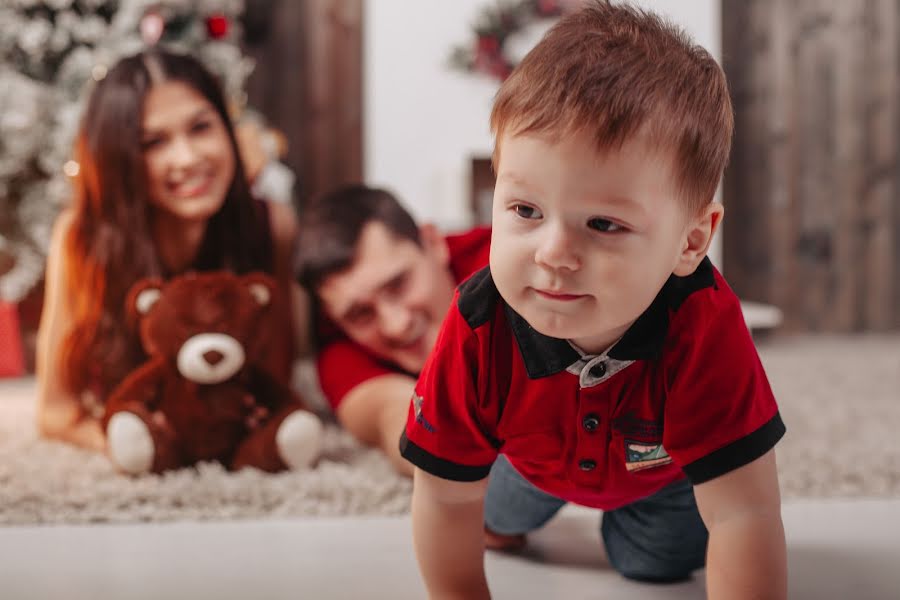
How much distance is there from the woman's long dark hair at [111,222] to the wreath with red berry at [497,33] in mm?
1951

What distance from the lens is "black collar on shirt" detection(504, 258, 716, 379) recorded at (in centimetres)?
67

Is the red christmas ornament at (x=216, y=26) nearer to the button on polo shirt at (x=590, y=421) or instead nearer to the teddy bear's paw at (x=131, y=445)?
the teddy bear's paw at (x=131, y=445)

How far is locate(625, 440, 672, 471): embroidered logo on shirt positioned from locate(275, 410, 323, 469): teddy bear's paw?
24.9 inches

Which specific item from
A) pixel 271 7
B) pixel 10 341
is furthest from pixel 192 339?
pixel 271 7

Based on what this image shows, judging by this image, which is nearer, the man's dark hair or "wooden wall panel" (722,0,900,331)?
the man's dark hair

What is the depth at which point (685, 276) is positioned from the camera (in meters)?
0.69

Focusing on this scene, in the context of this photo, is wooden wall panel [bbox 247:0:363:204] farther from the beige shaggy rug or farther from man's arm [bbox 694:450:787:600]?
man's arm [bbox 694:450:787:600]

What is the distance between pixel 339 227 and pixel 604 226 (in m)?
0.90

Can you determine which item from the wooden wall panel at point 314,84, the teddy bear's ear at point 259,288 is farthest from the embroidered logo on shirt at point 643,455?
the wooden wall panel at point 314,84

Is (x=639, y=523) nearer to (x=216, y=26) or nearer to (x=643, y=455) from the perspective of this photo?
(x=643, y=455)

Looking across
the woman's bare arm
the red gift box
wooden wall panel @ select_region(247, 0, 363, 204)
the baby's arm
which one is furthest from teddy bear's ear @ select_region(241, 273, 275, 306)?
wooden wall panel @ select_region(247, 0, 363, 204)

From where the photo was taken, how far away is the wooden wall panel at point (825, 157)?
131 inches

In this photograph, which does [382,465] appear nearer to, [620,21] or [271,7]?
[620,21]

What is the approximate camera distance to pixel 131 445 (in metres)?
1.20
